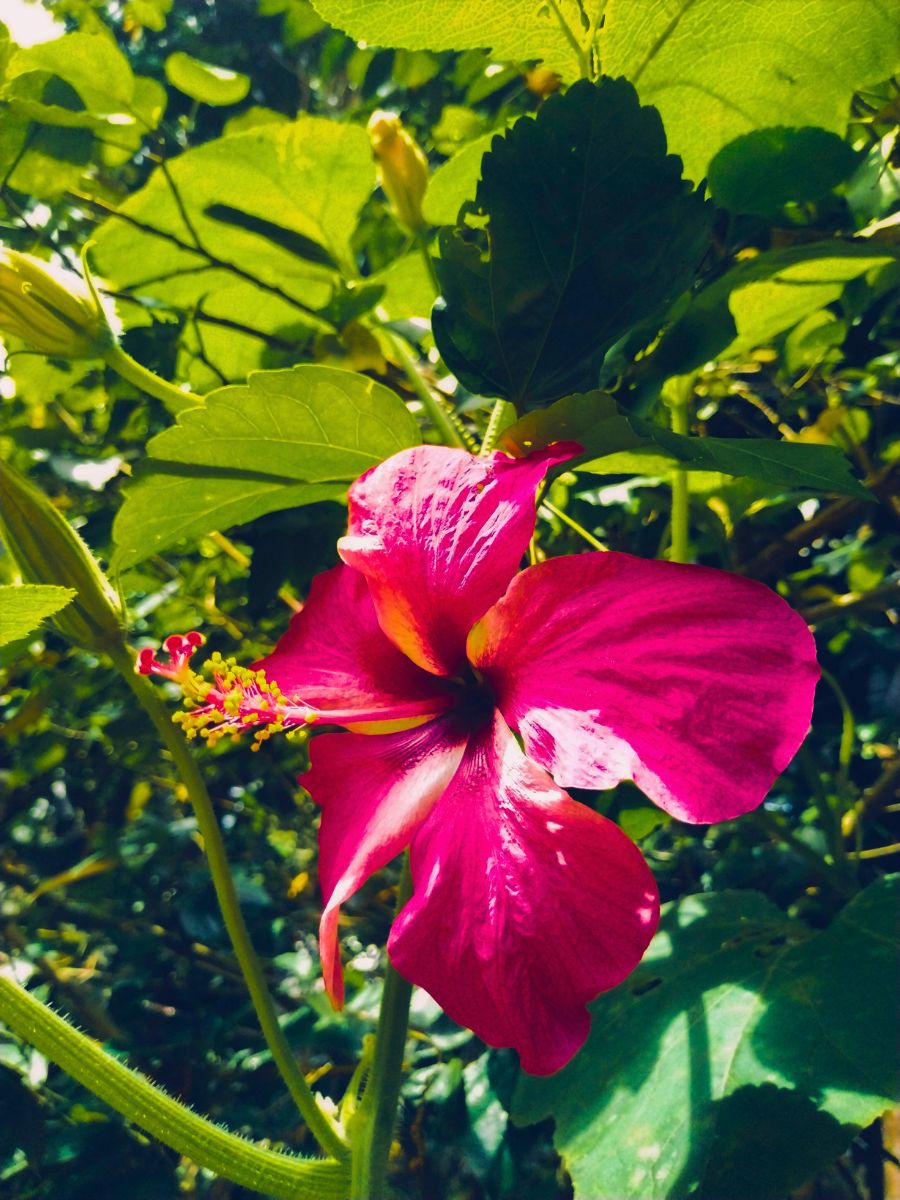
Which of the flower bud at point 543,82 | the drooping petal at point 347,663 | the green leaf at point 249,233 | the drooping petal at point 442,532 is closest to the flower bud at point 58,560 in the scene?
the drooping petal at point 347,663

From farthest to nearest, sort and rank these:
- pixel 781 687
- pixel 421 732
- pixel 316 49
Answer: pixel 316 49 < pixel 421 732 < pixel 781 687

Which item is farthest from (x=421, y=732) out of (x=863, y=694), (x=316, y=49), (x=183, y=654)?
(x=316, y=49)

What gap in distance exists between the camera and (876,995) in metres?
0.65

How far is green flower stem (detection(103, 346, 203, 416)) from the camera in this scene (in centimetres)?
65

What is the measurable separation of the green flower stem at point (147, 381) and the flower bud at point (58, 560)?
0.32 ft

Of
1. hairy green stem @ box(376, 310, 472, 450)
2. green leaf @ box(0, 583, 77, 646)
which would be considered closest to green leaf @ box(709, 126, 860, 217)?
hairy green stem @ box(376, 310, 472, 450)

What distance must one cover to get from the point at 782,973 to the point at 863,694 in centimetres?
57

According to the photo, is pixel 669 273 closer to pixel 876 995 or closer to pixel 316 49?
pixel 876 995

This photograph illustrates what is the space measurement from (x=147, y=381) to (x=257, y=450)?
4.8 inches

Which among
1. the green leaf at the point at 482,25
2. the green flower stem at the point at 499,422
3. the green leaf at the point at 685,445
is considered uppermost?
the green leaf at the point at 482,25

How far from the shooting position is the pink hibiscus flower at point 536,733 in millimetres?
402

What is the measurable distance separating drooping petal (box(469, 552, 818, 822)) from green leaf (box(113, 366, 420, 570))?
19 centimetres

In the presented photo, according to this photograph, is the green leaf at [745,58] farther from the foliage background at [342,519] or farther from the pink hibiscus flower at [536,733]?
the pink hibiscus flower at [536,733]

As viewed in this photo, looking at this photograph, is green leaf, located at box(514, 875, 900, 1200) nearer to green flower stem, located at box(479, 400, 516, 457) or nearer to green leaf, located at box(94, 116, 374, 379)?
green flower stem, located at box(479, 400, 516, 457)
